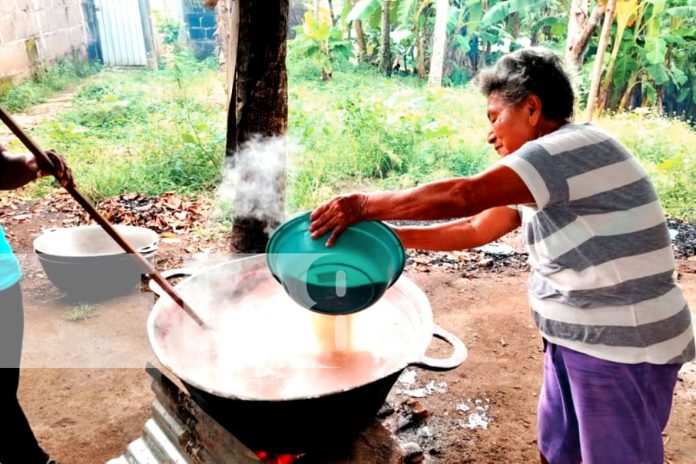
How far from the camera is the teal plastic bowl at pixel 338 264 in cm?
158

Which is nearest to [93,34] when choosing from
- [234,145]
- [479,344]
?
[234,145]

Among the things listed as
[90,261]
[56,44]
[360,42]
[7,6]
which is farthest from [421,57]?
[90,261]

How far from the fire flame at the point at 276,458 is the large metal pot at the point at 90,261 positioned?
2243 mm

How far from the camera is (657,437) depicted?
1789 mm

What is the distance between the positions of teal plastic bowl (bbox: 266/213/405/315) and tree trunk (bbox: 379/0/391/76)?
28.3 feet

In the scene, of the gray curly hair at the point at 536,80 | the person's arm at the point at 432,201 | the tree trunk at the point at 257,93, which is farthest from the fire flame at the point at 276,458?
the tree trunk at the point at 257,93

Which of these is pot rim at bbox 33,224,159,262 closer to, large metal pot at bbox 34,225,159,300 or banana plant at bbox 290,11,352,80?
large metal pot at bbox 34,225,159,300

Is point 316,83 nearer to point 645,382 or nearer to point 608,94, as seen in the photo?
point 608,94

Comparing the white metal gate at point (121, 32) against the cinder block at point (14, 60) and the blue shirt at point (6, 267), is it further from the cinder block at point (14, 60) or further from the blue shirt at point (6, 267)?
the blue shirt at point (6, 267)

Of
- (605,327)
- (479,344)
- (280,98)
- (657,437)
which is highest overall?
(280,98)

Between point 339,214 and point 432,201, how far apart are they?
0.26 m

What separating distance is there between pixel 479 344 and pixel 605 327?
1.86 m

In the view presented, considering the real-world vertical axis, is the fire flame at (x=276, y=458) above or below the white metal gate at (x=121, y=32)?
below

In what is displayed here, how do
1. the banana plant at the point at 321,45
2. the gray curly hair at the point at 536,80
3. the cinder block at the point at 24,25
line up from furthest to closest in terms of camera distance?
the banana plant at the point at 321,45, the cinder block at the point at 24,25, the gray curly hair at the point at 536,80
